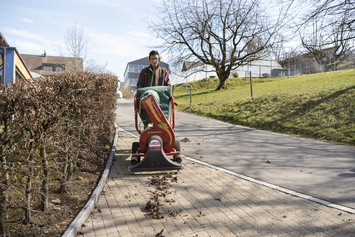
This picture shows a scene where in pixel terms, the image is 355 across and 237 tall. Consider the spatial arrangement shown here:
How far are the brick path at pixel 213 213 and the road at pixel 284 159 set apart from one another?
2.10ft

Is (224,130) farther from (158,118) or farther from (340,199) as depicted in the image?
(340,199)

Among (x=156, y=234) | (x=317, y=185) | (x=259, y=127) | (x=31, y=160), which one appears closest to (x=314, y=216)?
(x=317, y=185)

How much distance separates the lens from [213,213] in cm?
399

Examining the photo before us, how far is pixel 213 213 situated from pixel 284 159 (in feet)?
12.3

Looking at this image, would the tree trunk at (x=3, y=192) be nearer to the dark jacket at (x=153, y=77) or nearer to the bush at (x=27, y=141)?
the bush at (x=27, y=141)

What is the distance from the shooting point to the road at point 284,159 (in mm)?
5035

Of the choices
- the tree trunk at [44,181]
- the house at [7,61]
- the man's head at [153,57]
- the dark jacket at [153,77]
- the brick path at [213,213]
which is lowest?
the brick path at [213,213]

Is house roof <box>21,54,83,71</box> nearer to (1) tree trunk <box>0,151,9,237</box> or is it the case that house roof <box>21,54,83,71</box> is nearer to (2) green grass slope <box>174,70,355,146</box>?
(2) green grass slope <box>174,70,355,146</box>

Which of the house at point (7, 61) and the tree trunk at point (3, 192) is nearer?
the tree trunk at point (3, 192)

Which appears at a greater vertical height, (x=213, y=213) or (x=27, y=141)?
(x=27, y=141)

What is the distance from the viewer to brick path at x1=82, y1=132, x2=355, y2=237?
3492 mm

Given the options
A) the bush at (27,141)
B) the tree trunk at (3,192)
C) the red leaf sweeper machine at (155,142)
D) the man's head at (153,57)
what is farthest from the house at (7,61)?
the tree trunk at (3,192)

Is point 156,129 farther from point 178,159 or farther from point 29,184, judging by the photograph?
point 29,184

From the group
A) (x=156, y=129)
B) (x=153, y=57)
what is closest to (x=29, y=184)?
(x=156, y=129)
